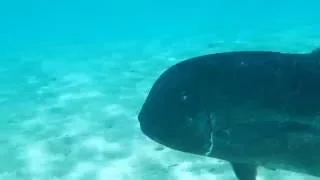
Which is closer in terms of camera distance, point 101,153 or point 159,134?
point 159,134

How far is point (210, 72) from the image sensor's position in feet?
9.97

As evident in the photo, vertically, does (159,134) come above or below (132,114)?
above

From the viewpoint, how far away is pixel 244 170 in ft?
12.7

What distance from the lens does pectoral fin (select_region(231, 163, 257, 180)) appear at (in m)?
3.77

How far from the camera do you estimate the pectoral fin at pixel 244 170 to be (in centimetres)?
377

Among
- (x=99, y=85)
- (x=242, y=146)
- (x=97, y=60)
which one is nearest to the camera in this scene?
(x=242, y=146)

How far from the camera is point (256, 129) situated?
3127 millimetres

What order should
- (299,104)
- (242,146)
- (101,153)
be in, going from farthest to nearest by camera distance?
(101,153), (242,146), (299,104)

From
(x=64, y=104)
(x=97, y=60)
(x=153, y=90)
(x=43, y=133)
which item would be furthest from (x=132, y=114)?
(x=97, y=60)

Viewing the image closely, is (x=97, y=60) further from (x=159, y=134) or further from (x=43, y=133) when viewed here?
(x=159, y=134)

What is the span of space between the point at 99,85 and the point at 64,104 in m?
2.72

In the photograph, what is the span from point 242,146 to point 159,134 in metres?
0.61

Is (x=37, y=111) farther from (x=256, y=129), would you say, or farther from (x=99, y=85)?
(x=256, y=129)

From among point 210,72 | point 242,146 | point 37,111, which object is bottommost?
point 37,111
